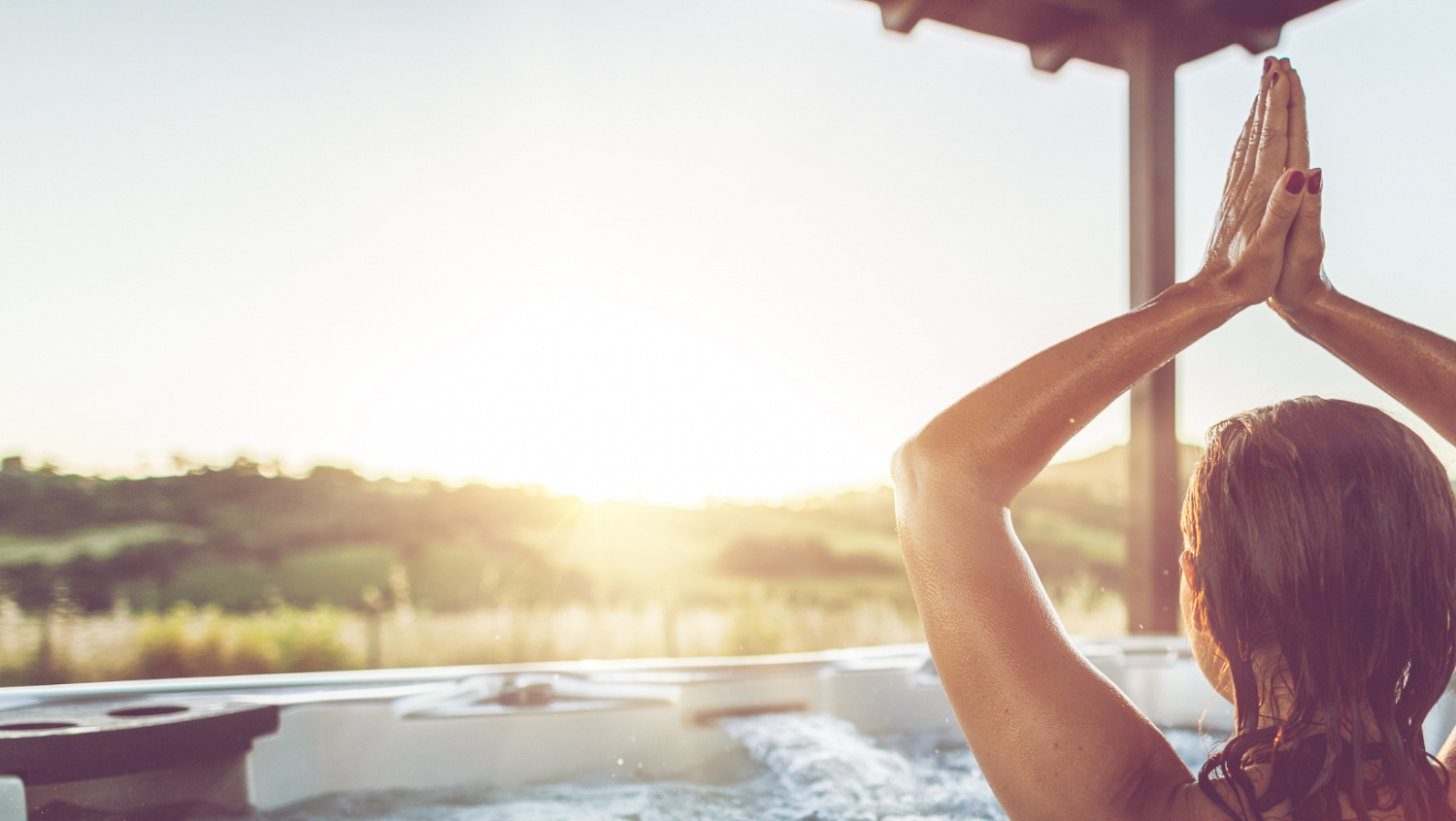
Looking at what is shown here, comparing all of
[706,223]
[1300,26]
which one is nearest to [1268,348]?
[1300,26]

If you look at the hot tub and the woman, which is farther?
the hot tub

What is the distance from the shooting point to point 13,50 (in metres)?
4.43

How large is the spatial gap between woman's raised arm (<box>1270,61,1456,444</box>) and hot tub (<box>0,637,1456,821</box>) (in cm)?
107

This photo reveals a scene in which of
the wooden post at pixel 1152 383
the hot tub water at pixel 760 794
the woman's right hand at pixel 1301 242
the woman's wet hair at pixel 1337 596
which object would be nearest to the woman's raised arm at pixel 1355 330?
the woman's right hand at pixel 1301 242

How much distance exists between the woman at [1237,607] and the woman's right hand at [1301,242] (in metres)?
0.12

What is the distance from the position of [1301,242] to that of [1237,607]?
0.24 meters

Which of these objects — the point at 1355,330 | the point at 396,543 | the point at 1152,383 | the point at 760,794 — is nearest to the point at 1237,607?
the point at 1355,330

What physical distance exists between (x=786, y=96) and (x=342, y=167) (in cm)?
253

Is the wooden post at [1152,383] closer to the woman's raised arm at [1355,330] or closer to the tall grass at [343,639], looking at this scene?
the woman's raised arm at [1355,330]

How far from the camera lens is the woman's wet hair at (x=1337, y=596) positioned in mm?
441

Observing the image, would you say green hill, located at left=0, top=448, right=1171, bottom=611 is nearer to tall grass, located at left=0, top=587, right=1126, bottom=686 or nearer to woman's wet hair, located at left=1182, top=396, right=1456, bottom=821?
tall grass, located at left=0, top=587, right=1126, bottom=686

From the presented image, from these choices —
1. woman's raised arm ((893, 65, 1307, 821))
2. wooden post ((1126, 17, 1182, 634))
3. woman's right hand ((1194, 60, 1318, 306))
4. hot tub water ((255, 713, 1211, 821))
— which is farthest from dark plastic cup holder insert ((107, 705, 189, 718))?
wooden post ((1126, 17, 1182, 634))

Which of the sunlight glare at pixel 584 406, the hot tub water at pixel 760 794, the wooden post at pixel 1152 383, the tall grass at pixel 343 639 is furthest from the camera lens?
the sunlight glare at pixel 584 406

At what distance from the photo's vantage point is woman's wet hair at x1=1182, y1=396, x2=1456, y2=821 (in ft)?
1.45
